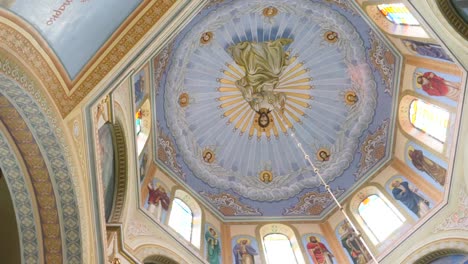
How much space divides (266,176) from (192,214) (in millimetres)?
3301

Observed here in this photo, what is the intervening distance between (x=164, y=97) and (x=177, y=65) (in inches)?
43.9

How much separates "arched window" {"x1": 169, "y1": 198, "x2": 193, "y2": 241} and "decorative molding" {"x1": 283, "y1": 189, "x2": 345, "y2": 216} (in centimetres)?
356

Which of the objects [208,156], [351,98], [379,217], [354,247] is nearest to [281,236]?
[354,247]

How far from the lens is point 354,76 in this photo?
1557 centimetres

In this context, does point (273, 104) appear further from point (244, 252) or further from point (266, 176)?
point (244, 252)

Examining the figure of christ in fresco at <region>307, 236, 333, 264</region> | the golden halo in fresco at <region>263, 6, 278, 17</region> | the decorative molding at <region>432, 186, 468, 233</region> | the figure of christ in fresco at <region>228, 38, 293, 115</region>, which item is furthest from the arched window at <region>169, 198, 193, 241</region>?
the decorative molding at <region>432, 186, 468, 233</region>

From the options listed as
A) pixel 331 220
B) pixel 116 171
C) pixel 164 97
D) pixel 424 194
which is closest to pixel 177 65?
pixel 164 97

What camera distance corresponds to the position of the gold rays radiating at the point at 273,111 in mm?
16328

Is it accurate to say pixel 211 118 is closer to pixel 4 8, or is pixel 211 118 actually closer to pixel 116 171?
pixel 116 171

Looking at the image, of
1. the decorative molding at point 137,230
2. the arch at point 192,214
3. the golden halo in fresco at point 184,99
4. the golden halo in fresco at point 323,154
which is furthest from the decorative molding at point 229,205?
the decorative molding at point 137,230

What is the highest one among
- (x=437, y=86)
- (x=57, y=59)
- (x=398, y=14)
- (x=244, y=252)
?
(x=398, y=14)

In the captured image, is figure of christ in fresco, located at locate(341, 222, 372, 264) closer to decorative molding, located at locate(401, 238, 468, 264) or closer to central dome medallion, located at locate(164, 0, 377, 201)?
decorative molding, located at locate(401, 238, 468, 264)

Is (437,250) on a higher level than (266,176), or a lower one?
lower

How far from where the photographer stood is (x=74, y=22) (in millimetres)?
7613
